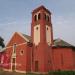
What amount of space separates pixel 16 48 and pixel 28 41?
163 inches

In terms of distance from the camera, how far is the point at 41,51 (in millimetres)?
33875

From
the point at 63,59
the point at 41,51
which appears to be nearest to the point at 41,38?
the point at 41,51

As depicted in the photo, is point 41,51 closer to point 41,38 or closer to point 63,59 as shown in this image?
point 41,38

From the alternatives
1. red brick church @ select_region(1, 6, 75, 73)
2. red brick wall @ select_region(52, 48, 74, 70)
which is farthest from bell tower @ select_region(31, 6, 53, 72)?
red brick wall @ select_region(52, 48, 74, 70)

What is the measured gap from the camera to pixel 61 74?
95.7ft

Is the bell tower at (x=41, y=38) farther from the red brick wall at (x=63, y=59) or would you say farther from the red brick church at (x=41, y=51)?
the red brick wall at (x=63, y=59)

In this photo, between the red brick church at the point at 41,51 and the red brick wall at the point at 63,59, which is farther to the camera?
the red brick church at the point at 41,51

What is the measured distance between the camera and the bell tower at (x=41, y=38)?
33.7 meters

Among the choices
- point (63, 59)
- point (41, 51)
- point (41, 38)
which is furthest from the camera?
point (41, 38)

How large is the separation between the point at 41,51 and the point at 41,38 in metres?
2.59

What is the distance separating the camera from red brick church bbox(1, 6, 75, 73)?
111 ft

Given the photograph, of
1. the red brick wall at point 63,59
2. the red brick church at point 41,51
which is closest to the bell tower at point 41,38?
the red brick church at point 41,51

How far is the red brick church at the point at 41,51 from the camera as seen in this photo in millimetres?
33781

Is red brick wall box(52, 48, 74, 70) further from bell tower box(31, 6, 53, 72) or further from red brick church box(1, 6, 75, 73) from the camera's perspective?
bell tower box(31, 6, 53, 72)
